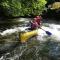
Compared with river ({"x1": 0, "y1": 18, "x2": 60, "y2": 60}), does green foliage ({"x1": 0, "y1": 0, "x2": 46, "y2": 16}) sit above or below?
above

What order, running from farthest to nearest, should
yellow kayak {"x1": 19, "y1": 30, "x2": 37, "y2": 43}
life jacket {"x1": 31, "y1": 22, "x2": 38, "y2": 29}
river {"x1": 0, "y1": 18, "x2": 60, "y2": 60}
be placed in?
life jacket {"x1": 31, "y1": 22, "x2": 38, "y2": 29}
yellow kayak {"x1": 19, "y1": 30, "x2": 37, "y2": 43}
river {"x1": 0, "y1": 18, "x2": 60, "y2": 60}

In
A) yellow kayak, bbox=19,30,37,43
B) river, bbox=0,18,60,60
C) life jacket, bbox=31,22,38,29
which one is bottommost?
river, bbox=0,18,60,60

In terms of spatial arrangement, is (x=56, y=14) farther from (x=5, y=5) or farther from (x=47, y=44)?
(x=47, y=44)

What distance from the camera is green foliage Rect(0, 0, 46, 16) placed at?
2147 centimetres

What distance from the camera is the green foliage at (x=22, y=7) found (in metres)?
21.5

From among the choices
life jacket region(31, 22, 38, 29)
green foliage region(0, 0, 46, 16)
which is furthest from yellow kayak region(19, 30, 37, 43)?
green foliage region(0, 0, 46, 16)

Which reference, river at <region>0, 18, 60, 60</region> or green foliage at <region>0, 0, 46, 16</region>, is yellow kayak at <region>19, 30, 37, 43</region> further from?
green foliage at <region>0, 0, 46, 16</region>

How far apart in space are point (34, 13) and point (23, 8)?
4.73ft

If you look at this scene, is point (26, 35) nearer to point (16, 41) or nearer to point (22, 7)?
point (16, 41)

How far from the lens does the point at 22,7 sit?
2241 cm

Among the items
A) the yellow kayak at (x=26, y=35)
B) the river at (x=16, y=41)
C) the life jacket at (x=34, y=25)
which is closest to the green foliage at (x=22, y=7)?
the river at (x=16, y=41)

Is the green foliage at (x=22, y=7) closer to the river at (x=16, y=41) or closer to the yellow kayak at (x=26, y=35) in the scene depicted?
the river at (x=16, y=41)

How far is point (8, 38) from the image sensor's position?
1566 cm

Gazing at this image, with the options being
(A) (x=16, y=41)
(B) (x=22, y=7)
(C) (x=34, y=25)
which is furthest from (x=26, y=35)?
(B) (x=22, y=7)
